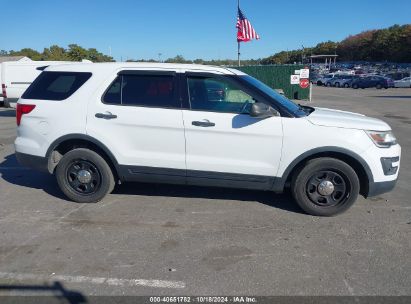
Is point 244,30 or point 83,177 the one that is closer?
point 83,177

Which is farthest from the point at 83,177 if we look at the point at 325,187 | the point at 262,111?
the point at 325,187

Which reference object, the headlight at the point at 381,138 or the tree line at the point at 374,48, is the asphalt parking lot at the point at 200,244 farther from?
the tree line at the point at 374,48

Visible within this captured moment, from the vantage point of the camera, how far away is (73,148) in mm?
4812

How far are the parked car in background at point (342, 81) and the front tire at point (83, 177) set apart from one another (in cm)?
4821

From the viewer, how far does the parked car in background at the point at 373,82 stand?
1686 inches

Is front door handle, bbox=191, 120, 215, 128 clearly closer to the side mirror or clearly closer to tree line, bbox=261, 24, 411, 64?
the side mirror

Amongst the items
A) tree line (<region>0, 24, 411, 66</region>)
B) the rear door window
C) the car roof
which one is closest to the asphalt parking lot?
the rear door window

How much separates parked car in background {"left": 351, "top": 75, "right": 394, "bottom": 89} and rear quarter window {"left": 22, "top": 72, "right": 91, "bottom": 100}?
4520 centimetres

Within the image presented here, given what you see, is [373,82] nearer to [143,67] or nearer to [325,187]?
→ [325,187]

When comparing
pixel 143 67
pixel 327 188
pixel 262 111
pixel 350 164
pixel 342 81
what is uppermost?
pixel 143 67

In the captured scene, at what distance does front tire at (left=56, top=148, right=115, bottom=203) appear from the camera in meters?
4.66

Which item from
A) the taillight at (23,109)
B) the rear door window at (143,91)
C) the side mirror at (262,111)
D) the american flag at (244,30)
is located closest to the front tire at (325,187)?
the side mirror at (262,111)

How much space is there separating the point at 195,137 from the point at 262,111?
866 mm

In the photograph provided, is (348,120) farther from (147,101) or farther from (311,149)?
(147,101)
